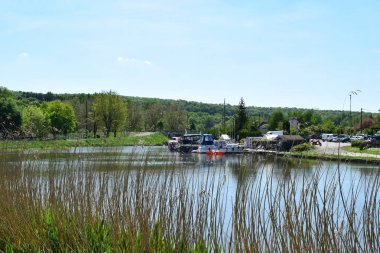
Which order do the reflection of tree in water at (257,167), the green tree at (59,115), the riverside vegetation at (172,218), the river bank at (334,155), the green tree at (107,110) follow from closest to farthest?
the riverside vegetation at (172,218) < the reflection of tree in water at (257,167) < the river bank at (334,155) < the green tree at (59,115) < the green tree at (107,110)

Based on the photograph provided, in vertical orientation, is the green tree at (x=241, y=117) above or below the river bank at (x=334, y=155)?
above

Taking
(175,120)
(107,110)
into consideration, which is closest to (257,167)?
(107,110)

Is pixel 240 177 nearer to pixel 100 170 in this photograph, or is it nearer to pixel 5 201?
pixel 100 170

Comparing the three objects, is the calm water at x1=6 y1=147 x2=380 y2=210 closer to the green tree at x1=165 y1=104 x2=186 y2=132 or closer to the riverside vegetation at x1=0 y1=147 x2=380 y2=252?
the riverside vegetation at x1=0 y1=147 x2=380 y2=252

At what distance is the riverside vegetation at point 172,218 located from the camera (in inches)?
139

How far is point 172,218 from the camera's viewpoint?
15.5ft

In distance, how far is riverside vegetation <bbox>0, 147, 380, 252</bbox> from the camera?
3.54 m

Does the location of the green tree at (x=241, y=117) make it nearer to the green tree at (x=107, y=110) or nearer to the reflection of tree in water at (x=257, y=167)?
the green tree at (x=107, y=110)

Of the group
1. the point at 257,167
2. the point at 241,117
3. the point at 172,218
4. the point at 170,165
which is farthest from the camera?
the point at 241,117

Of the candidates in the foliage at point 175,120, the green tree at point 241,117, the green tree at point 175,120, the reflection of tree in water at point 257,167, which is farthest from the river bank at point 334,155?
the green tree at point 175,120

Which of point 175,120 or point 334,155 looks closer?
point 334,155

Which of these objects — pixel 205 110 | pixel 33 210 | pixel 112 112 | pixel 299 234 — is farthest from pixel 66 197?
pixel 205 110

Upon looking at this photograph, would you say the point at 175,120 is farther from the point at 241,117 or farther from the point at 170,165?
the point at 170,165

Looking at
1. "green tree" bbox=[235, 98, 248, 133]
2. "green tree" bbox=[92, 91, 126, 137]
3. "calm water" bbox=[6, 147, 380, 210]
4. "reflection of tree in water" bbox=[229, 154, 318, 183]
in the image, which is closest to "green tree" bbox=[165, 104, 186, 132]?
"green tree" bbox=[92, 91, 126, 137]
